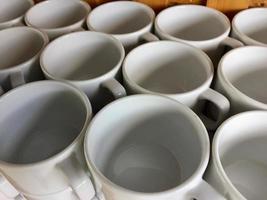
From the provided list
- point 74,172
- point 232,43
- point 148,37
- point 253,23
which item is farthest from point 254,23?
point 74,172

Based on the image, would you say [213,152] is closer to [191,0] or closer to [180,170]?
[180,170]

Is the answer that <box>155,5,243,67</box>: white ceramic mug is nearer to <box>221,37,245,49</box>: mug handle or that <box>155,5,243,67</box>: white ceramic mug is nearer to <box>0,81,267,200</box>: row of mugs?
<box>221,37,245,49</box>: mug handle

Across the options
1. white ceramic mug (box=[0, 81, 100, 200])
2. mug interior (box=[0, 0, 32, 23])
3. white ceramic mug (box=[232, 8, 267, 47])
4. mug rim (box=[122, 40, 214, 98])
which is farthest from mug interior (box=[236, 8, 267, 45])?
mug interior (box=[0, 0, 32, 23])

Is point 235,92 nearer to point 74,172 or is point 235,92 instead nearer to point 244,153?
point 244,153

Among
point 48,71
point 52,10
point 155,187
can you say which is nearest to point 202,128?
point 155,187

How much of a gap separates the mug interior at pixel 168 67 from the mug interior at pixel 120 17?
0.08 m

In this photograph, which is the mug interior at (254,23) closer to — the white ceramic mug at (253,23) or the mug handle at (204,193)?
the white ceramic mug at (253,23)

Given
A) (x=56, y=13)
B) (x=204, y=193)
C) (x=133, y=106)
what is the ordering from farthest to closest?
(x=56, y=13), (x=133, y=106), (x=204, y=193)

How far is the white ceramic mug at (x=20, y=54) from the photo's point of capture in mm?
438

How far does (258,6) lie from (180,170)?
341mm

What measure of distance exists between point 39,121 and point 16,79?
9cm

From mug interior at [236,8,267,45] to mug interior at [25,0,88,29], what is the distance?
0.95 feet

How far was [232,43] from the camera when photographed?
1.56 ft

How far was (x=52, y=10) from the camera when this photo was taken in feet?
2.02
